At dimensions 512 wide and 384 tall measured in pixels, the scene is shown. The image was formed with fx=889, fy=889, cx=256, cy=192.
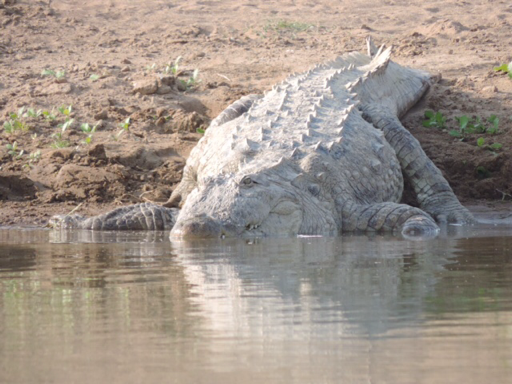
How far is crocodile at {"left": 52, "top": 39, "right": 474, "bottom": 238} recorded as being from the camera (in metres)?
6.59

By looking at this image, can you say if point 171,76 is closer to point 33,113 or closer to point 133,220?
point 33,113

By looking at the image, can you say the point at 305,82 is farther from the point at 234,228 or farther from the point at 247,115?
the point at 234,228

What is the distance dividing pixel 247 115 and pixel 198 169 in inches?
27.2

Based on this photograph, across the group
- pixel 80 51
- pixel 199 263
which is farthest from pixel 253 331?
pixel 80 51

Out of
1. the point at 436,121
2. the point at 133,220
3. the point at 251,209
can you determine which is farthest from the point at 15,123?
the point at 436,121

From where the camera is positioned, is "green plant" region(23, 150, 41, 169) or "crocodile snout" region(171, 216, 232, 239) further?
"green plant" region(23, 150, 41, 169)

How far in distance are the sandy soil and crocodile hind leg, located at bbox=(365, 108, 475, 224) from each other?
1.34ft

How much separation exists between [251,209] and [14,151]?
393cm

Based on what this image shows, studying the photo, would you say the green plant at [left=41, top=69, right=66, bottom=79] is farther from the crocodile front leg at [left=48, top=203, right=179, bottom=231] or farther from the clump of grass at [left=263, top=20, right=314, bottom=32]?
the crocodile front leg at [left=48, top=203, right=179, bottom=231]

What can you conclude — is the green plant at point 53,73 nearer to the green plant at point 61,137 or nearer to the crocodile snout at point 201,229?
the green plant at point 61,137

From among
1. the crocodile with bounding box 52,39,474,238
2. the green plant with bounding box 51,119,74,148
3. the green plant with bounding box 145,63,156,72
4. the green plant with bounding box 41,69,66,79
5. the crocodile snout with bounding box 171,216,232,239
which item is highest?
the green plant with bounding box 145,63,156,72

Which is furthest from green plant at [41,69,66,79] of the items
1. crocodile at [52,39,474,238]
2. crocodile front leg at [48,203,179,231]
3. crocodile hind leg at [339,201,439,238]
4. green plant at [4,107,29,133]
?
crocodile hind leg at [339,201,439,238]

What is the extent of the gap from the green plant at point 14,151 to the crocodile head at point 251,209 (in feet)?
10.9

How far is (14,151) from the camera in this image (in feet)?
31.0
